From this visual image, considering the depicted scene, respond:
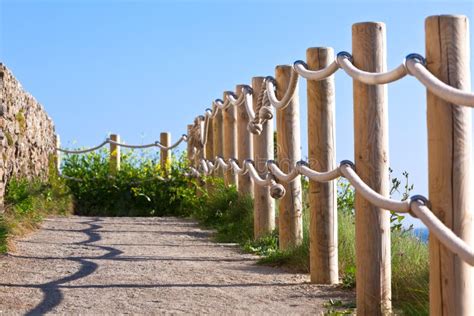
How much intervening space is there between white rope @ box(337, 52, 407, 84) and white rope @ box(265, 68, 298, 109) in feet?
5.35

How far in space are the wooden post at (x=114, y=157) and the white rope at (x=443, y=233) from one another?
1078 centimetres

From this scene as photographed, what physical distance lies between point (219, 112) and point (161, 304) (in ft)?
19.5

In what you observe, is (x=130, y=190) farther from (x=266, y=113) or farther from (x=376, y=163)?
(x=376, y=163)

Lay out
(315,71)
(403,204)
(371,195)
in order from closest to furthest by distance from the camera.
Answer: (403,204)
(371,195)
(315,71)

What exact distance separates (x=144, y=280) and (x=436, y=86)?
294cm

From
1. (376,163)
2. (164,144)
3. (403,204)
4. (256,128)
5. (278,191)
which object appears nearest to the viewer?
(403,204)

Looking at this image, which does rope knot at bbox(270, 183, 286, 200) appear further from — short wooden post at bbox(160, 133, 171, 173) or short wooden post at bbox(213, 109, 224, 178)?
short wooden post at bbox(160, 133, 171, 173)

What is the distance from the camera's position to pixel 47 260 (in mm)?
6805

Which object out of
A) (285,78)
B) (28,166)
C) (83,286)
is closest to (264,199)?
(285,78)

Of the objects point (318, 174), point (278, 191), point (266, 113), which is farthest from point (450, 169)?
point (266, 113)

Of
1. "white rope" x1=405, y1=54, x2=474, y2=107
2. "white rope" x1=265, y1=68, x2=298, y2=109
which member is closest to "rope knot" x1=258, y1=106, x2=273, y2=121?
"white rope" x1=265, y1=68, x2=298, y2=109

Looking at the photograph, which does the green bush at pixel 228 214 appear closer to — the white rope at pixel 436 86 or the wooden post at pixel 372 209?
the wooden post at pixel 372 209

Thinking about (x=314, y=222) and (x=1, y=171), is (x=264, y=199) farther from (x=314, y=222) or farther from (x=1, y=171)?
(x=1, y=171)

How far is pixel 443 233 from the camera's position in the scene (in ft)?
11.8
